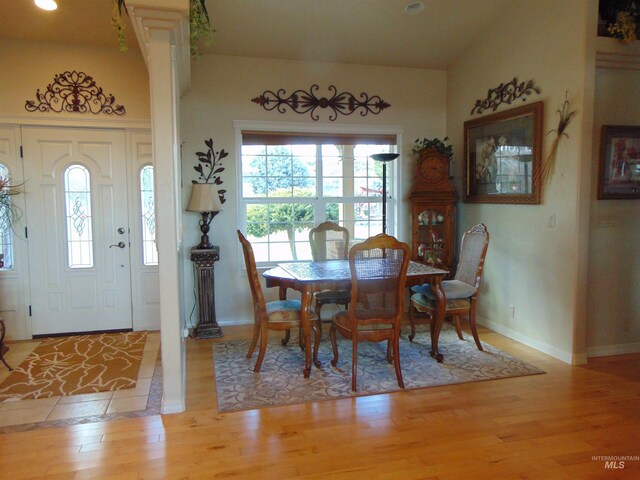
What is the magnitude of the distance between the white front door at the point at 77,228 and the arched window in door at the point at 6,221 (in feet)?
0.51

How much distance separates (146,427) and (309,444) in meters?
0.98

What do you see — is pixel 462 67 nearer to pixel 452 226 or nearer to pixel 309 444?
pixel 452 226

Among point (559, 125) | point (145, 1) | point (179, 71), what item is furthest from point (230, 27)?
point (559, 125)

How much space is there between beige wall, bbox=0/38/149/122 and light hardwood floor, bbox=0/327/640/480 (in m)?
2.90

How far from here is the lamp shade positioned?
167 inches

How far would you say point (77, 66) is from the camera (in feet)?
13.9

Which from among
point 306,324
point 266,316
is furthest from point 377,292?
point 266,316

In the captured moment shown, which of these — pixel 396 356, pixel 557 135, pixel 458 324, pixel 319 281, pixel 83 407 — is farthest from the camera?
pixel 458 324

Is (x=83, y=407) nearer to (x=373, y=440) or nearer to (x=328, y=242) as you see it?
(x=373, y=440)

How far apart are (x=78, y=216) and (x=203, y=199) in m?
1.30

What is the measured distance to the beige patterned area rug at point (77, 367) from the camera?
3.16 metres

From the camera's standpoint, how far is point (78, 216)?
14.4ft

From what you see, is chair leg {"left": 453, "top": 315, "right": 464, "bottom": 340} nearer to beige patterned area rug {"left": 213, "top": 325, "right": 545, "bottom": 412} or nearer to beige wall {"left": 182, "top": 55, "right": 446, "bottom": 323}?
beige patterned area rug {"left": 213, "top": 325, "right": 545, "bottom": 412}

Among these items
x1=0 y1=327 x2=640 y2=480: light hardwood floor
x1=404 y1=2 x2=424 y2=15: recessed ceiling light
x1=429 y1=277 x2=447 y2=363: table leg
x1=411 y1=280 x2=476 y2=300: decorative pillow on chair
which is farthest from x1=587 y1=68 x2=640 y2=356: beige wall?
x1=404 y1=2 x2=424 y2=15: recessed ceiling light
